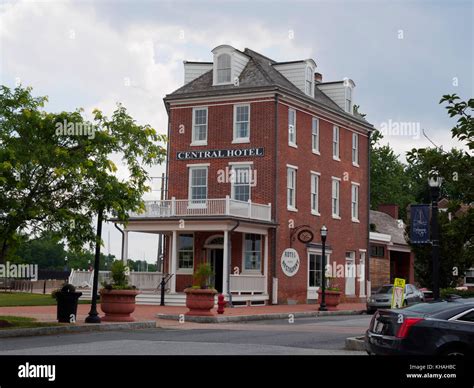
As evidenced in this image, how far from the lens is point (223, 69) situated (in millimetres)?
40750

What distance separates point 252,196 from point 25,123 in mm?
19642

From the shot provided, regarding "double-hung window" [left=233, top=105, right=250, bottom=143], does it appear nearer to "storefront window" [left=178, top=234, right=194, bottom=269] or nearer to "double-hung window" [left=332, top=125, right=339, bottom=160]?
"storefront window" [left=178, top=234, right=194, bottom=269]

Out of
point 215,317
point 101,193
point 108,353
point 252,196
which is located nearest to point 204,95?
point 252,196

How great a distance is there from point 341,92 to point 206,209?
1385cm

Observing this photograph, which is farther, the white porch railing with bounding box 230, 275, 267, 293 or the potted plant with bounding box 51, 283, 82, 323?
the white porch railing with bounding box 230, 275, 267, 293

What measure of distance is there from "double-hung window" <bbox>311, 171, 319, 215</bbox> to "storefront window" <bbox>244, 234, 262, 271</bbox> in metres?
4.87

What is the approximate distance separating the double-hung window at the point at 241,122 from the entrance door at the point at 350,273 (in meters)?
10.9

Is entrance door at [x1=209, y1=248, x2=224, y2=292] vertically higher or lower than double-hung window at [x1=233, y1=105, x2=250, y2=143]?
lower

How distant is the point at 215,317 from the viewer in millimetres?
26875

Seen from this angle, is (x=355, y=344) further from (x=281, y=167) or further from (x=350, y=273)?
(x=350, y=273)

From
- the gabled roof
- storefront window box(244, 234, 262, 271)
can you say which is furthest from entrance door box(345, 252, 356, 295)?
storefront window box(244, 234, 262, 271)

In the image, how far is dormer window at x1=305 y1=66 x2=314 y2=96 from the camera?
4271 centimetres

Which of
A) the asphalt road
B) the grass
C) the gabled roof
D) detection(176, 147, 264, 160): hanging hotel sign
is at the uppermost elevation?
the gabled roof

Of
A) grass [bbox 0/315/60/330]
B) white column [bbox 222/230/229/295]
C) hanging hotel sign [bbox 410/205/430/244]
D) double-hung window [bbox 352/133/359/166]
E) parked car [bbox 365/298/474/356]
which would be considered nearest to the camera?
parked car [bbox 365/298/474/356]
